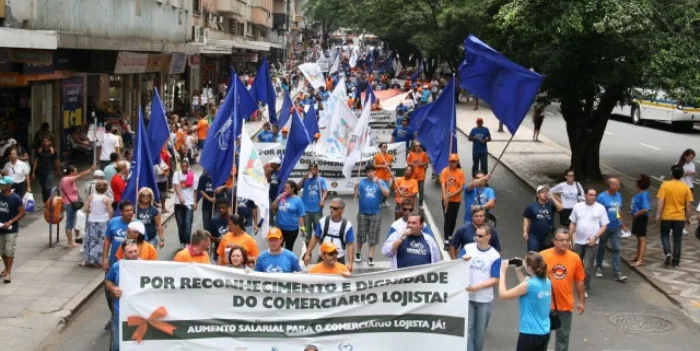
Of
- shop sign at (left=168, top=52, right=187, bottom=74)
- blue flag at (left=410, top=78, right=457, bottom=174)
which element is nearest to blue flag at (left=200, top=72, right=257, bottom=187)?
blue flag at (left=410, top=78, right=457, bottom=174)

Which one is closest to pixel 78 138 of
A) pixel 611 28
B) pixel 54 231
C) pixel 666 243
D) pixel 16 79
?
pixel 16 79

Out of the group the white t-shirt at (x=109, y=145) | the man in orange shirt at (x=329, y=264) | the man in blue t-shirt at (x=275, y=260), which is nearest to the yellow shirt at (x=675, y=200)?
the man in orange shirt at (x=329, y=264)

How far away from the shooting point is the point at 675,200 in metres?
13.6

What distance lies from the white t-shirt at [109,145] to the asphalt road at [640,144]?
44.2ft

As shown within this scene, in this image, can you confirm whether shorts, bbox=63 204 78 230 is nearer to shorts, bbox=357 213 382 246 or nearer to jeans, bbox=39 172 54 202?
jeans, bbox=39 172 54 202

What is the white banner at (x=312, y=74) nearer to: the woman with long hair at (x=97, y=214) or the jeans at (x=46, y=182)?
the jeans at (x=46, y=182)

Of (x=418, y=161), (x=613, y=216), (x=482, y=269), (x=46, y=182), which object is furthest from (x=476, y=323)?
(x=46, y=182)

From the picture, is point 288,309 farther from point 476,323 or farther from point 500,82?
point 500,82

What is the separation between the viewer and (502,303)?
37.9 ft

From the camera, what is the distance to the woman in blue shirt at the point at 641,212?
43.5ft

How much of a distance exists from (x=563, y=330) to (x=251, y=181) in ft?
15.5

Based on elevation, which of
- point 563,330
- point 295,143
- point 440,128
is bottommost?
point 563,330

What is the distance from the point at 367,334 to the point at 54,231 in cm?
866

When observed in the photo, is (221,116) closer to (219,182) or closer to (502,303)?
(219,182)
